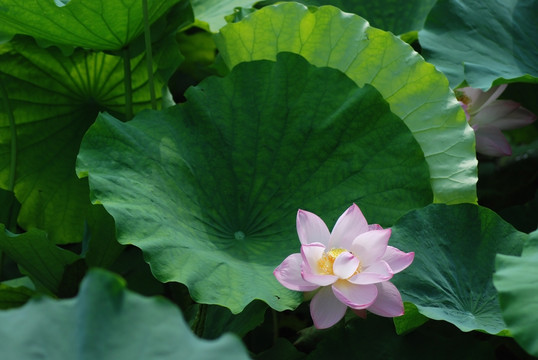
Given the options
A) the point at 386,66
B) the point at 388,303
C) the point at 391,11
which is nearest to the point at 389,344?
the point at 388,303

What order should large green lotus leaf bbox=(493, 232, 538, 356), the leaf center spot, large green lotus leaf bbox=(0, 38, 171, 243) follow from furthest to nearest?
large green lotus leaf bbox=(0, 38, 171, 243)
the leaf center spot
large green lotus leaf bbox=(493, 232, 538, 356)

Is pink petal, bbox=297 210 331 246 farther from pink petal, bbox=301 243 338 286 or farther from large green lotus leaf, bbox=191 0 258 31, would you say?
large green lotus leaf, bbox=191 0 258 31

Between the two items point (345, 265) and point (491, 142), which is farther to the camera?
point (491, 142)

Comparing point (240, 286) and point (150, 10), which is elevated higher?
point (150, 10)

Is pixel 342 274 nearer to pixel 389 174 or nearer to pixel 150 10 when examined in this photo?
pixel 389 174

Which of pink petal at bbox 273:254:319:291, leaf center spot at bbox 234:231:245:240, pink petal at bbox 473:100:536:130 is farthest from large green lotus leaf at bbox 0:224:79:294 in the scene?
pink petal at bbox 473:100:536:130

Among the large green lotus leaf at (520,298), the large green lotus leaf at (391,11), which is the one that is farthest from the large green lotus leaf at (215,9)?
the large green lotus leaf at (520,298)

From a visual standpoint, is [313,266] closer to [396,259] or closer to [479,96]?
[396,259]

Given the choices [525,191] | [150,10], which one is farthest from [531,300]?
[525,191]
